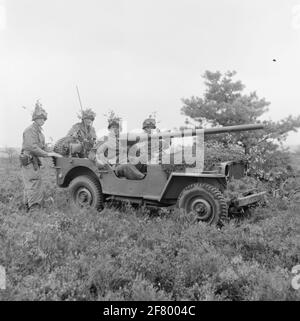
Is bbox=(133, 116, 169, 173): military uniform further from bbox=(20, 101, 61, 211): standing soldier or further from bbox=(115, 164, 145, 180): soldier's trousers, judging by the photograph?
bbox=(20, 101, 61, 211): standing soldier

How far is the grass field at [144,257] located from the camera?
12.2ft

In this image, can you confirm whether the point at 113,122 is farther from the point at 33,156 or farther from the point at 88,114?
the point at 33,156

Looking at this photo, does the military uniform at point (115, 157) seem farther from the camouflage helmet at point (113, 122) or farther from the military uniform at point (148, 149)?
the military uniform at point (148, 149)

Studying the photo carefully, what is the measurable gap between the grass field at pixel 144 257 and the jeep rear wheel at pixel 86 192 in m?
0.90

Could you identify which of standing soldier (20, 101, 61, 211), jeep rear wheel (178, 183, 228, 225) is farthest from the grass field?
standing soldier (20, 101, 61, 211)

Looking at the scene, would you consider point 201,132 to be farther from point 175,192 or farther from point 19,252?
point 19,252

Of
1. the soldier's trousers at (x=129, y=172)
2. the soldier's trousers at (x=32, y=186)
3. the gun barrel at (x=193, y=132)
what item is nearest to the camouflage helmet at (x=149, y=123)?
the gun barrel at (x=193, y=132)

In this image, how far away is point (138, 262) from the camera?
434cm

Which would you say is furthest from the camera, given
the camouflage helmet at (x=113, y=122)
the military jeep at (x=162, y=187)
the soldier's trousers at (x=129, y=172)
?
the camouflage helmet at (x=113, y=122)

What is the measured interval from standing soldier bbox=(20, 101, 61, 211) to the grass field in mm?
1035

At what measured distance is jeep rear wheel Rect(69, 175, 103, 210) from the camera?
→ 7.53m

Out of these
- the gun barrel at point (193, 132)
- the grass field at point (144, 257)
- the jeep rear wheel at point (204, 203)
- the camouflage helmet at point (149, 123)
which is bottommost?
the grass field at point (144, 257)
